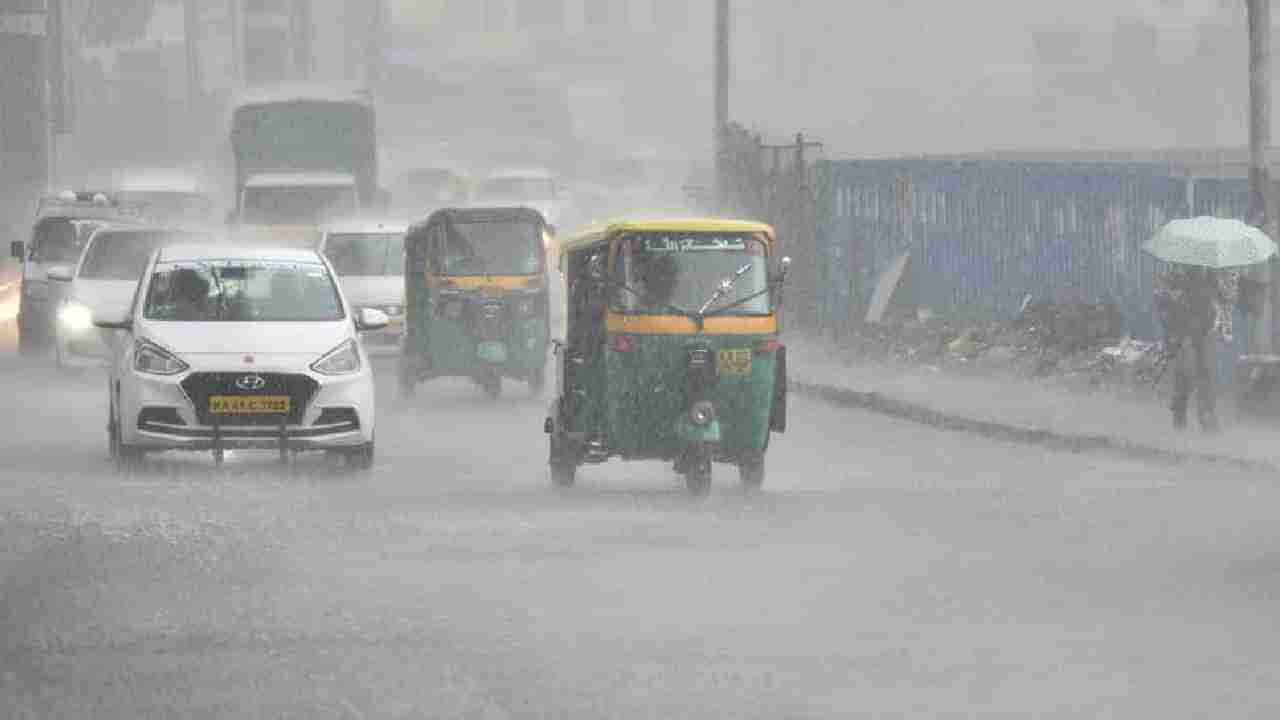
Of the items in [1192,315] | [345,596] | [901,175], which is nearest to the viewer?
[345,596]

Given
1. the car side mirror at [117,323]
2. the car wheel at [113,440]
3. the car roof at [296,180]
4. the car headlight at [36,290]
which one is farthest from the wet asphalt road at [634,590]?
the car roof at [296,180]

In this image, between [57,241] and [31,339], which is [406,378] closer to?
[31,339]

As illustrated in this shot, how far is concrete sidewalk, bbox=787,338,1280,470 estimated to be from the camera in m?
21.0

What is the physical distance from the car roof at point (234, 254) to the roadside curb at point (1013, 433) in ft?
18.5

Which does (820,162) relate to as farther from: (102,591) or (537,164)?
(537,164)

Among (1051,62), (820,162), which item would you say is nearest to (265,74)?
(1051,62)

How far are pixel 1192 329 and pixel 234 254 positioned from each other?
7076 mm

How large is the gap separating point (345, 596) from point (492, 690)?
107 inches

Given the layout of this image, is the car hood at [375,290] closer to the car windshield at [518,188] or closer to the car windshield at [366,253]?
the car windshield at [366,253]

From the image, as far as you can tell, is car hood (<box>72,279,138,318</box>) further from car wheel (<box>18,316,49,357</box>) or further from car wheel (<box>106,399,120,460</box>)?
car wheel (<box>106,399,120,460</box>)

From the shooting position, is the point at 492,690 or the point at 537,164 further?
the point at 537,164

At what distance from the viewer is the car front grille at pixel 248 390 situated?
752 inches

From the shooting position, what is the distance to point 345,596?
13.0 metres

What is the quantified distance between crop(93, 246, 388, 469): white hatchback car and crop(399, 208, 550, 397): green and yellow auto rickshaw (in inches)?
279
